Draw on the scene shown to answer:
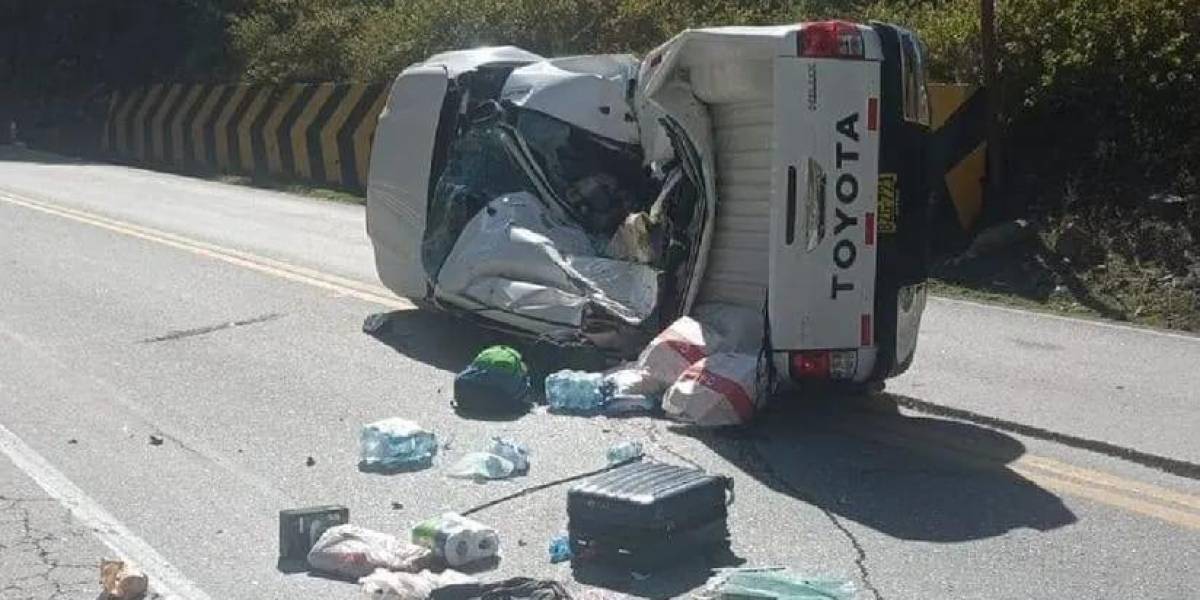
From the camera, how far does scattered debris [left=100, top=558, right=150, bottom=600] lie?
5.32 m

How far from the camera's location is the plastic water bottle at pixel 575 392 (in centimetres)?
804

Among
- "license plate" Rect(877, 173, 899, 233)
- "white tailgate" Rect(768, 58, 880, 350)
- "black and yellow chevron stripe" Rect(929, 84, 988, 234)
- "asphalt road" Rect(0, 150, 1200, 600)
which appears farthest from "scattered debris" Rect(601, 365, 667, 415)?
"black and yellow chevron stripe" Rect(929, 84, 988, 234)

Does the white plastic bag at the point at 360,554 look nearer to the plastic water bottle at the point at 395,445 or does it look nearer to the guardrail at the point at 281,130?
the plastic water bottle at the point at 395,445

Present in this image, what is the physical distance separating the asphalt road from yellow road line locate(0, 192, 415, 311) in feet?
0.37

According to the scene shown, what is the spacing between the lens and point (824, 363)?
298 inches

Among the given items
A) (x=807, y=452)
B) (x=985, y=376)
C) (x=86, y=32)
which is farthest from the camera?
(x=86, y=32)

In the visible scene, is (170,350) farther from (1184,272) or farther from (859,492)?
(1184,272)

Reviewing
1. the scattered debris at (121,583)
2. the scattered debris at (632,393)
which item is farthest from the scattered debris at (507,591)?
the scattered debris at (632,393)

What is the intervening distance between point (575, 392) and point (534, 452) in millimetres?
851

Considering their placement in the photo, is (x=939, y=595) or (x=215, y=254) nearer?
(x=939, y=595)

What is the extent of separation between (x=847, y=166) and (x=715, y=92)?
1111mm

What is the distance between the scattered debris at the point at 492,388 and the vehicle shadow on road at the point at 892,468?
1.01 m

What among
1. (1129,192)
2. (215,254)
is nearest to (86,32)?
(215,254)

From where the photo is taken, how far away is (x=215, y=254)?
14.4 meters
